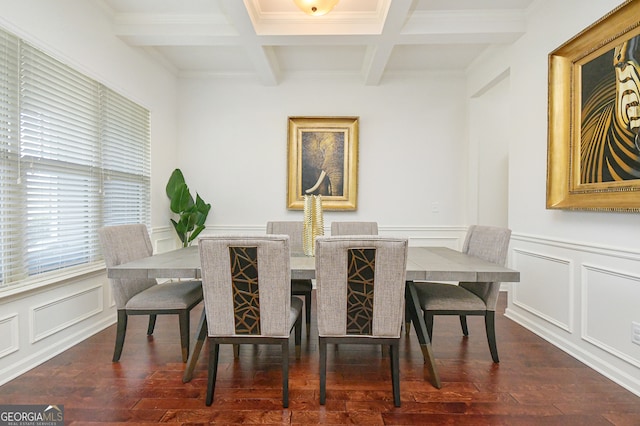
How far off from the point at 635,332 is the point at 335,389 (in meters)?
1.80

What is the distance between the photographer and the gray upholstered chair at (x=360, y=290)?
163cm

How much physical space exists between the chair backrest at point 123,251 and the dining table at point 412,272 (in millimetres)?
174

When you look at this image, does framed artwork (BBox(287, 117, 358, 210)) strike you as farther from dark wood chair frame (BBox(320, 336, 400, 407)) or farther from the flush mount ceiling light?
dark wood chair frame (BBox(320, 336, 400, 407))

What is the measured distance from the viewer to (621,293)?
199 cm

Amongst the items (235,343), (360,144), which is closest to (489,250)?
(235,343)

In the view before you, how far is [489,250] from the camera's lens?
229 cm

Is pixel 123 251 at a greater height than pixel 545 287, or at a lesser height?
greater

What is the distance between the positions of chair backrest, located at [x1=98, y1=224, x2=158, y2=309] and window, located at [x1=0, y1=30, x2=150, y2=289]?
1.56ft

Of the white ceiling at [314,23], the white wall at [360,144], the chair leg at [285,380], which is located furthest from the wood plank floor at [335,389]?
the white ceiling at [314,23]

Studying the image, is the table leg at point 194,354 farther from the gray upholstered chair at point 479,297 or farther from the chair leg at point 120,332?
the gray upholstered chair at point 479,297

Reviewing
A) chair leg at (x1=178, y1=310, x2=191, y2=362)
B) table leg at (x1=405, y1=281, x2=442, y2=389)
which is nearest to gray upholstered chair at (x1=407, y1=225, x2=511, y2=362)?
table leg at (x1=405, y1=281, x2=442, y2=389)

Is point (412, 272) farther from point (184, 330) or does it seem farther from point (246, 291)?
point (184, 330)

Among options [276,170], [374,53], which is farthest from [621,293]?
[276,170]

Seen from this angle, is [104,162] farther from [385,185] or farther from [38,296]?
[385,185]
